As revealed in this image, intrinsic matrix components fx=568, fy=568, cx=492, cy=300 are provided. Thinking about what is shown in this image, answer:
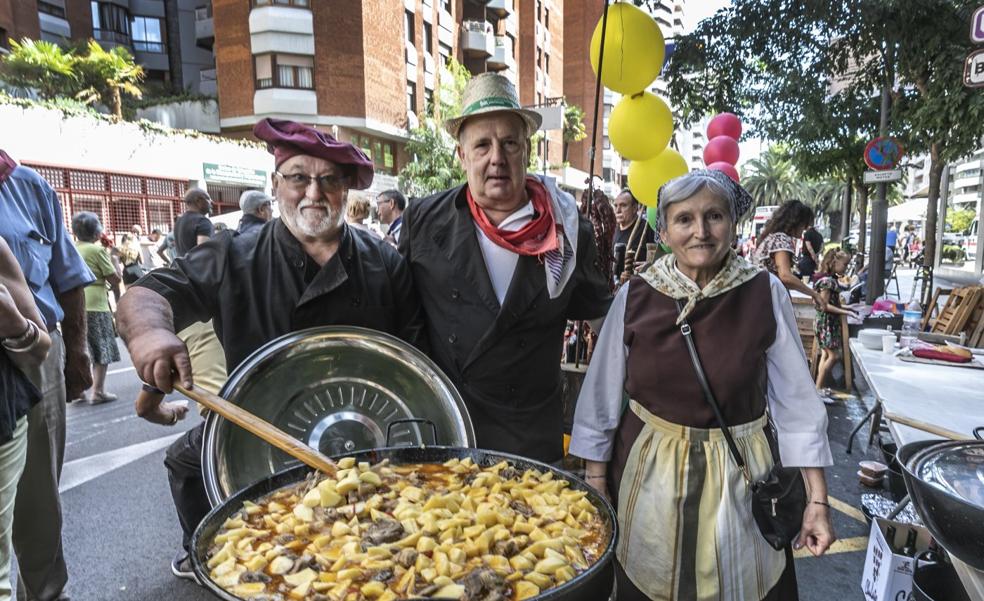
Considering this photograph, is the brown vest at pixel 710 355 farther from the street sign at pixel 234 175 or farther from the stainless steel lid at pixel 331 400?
the street sign at pixel 234 175

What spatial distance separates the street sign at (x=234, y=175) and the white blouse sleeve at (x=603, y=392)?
65.9ft

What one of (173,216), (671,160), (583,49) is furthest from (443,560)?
(583,49)

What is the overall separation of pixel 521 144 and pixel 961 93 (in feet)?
20.6

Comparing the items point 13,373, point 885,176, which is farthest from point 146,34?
point 13,373

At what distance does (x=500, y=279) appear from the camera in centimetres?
211

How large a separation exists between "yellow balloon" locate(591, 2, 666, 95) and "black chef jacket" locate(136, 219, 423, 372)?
3273 mm

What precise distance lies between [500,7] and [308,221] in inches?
1378

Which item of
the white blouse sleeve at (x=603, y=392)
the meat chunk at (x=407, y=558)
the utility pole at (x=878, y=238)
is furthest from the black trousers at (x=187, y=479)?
the utility pole at (x=878, y=238)

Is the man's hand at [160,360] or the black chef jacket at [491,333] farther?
the black chef jacket at [491,333]

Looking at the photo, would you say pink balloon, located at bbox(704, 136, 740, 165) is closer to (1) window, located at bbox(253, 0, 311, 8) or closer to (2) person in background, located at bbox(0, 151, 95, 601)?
(2) person in background, located at bbox(0, 151, 95, 601)

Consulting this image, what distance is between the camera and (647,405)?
1.89 meters

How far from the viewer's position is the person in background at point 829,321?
566cm

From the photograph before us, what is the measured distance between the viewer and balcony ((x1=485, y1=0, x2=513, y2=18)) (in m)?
32.3

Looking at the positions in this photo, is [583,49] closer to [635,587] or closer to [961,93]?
[961,93]
